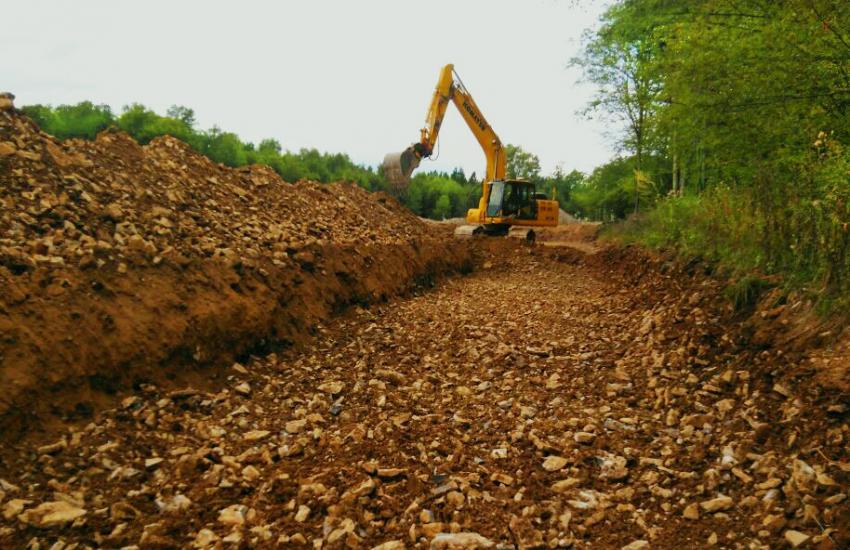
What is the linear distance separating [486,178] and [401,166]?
13.6 ft

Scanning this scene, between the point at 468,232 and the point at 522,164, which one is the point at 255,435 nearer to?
the point at 468,232

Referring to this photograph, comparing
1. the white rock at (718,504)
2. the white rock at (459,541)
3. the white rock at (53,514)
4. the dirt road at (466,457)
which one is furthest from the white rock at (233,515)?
the white rock at (718,504)

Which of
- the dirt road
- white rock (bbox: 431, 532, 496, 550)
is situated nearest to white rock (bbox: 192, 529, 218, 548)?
the dirt road

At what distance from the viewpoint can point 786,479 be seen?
8.55ft

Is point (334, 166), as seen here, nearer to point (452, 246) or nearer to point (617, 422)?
point (452, 246)

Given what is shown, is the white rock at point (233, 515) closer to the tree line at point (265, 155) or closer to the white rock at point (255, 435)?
the white rock at point (255, 435)

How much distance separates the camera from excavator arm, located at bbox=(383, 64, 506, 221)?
1369 cm

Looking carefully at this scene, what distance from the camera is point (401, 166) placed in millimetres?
13641

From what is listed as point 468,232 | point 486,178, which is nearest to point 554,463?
point 468,232

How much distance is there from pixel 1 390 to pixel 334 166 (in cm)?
4226

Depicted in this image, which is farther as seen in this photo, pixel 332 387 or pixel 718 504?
pixel 332 387

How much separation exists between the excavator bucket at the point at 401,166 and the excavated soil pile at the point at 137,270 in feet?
20.8

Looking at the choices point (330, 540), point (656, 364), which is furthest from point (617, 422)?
point (330, 540)

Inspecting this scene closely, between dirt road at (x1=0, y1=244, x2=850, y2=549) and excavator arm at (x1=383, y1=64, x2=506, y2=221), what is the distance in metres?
9.36
